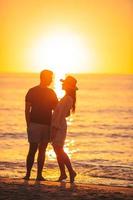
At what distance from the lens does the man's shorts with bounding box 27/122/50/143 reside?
10.6 metres

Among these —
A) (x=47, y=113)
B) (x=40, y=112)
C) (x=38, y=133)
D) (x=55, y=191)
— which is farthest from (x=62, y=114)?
(x=55, y=191)

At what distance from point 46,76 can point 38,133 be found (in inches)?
44.8

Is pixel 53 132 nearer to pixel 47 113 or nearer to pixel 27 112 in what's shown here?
pixel 47 113

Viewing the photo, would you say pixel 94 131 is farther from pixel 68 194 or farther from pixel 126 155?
pixel 68 194

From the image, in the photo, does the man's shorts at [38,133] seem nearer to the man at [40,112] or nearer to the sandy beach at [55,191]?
the man at [40,112]

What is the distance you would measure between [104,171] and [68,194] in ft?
26.1

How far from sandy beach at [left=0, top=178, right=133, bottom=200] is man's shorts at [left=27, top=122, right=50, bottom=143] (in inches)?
33.2

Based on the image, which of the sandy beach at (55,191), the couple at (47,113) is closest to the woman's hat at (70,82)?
the couple at (47,113)

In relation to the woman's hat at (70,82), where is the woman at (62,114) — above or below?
below

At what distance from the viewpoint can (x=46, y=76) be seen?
34.6 feet

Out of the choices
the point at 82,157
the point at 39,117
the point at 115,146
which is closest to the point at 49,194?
the point at 39,117

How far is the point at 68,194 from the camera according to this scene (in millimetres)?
9125

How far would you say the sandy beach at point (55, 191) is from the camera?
888 cm

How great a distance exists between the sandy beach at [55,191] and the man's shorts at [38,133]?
84 cm
